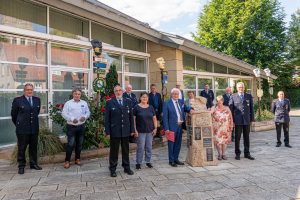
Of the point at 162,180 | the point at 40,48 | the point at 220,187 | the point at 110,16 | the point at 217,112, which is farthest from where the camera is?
the point at 110,16

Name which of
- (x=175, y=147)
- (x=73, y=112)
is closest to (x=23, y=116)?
(x=73, y=112)

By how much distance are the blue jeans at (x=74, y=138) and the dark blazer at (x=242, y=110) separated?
346cm

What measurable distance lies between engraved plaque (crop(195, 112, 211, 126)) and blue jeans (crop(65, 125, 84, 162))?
2.41 m

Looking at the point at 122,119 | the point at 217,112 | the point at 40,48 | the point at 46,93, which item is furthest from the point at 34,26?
the point at 217,112

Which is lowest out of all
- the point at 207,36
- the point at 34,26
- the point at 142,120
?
the point at 142,120

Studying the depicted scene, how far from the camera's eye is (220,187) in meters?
4.48

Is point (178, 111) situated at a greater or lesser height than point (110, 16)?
lesser

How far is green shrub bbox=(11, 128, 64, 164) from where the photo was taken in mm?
6059

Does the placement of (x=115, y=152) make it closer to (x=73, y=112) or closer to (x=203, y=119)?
(x=73, y=112)

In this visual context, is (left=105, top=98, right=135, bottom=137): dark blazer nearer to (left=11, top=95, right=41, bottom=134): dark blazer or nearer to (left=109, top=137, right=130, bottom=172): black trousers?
(left=109, top=137, right=130, bottom=172): black trousers

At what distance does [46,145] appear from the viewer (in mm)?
→ 6148

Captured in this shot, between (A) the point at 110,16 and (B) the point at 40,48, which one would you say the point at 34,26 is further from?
(A) the point at 110,16

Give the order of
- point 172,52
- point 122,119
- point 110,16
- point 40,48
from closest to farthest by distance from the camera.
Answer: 1. point 122,119
2. point 40,48
3. point 110,16
4. point 172,52

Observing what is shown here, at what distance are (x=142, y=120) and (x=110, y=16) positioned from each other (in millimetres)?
4217
